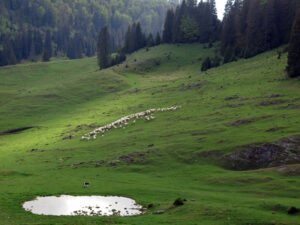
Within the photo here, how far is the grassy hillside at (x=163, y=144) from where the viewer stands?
33.4m

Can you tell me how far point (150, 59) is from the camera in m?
153

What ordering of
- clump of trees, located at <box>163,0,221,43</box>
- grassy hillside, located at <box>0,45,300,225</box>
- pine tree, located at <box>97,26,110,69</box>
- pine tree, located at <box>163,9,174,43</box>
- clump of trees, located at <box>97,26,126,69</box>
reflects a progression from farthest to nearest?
pine tree, located at <box>163,9,174,43</box> → clump of trees, located at <box>163,0,221,43</box> → clump of trees, located at <box>97,26,126,69</box> → pine tree, located at <box>97,26,110,69</box> → grassy hillside, located at <box>0,45,300,225</box>

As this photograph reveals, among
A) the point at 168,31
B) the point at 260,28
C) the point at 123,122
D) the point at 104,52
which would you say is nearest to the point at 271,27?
the point at 260,28

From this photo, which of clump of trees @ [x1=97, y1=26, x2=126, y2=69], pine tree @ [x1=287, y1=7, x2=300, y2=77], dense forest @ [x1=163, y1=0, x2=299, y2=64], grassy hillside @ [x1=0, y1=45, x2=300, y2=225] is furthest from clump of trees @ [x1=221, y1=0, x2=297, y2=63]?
clump of trees @ [x1=97, y1=26, x2=126, y2=69]

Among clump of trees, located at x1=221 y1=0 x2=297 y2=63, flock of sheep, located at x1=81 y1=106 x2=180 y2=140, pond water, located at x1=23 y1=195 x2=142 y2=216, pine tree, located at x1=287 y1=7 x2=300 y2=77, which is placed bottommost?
pond water, located at x1=23 y1=195 x2=142 y2=216

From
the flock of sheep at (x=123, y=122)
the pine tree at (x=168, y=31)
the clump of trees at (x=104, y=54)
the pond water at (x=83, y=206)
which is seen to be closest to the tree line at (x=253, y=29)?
the pine tree at (x=168, y=31)

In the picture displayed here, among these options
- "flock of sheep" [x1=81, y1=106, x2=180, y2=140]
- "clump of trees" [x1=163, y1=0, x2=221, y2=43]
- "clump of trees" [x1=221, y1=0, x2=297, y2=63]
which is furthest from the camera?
"clump of trees" [x1=163, y1=0, x2=221, y2=43]

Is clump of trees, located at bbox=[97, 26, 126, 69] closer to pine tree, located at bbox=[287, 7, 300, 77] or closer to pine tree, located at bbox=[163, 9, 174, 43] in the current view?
pine tree, located at bbox=[163, 9, 174, 43]

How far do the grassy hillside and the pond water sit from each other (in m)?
1.26

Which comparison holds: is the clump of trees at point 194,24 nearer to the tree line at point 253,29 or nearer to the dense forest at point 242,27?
the dense forest at point 242,27

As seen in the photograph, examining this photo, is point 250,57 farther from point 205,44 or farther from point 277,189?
point 277,189

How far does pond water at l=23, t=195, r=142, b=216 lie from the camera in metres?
33.5

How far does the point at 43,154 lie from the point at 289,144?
39589mm

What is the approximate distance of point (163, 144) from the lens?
57.6m
